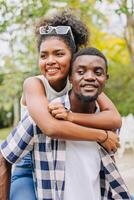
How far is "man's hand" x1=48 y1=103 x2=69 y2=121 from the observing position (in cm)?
197

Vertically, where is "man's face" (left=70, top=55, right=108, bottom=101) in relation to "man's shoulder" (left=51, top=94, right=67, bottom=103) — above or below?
above

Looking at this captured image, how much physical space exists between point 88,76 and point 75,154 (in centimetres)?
34

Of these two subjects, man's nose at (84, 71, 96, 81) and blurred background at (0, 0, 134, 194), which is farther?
blurred background at (0, 0, 134, 194)

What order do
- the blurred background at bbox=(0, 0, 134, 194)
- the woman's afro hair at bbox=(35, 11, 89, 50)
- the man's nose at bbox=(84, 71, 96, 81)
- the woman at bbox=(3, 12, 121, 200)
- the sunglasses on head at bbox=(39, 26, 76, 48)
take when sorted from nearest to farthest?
A: the man's nose at bbox=(84, 71, 96, 81)
the woman at bbox=(3, 12, 121, 200)
the sunglasses on head at bbox=(39, 26, 76, 48)
the woman's afro hair at bbox=(35, 11, 89, 50)
the blurred background at bbox=(0, 0, 134, 194)

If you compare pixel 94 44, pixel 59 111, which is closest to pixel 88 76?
pixel 59 111

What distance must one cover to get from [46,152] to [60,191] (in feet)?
0.56

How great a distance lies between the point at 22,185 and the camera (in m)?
2.12

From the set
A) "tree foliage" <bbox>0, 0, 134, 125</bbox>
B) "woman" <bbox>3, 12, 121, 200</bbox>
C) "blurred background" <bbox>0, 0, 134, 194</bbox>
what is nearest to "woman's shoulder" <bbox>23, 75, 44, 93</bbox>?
"woman" <bbox>3, 12, 121, 200</bbox>

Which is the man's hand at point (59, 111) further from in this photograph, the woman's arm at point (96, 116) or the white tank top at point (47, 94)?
the white tank top at point (47, 94)

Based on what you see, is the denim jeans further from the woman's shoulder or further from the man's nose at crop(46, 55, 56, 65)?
the man's nose at crop(46, 55, 56, 65)

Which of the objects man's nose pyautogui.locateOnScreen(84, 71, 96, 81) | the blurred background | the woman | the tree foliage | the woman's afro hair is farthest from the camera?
the tree foliage

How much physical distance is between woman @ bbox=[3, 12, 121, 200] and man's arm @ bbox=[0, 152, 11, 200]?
0.06 m

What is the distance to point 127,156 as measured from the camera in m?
9.47

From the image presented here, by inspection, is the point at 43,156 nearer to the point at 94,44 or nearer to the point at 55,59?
the point at 55,59
